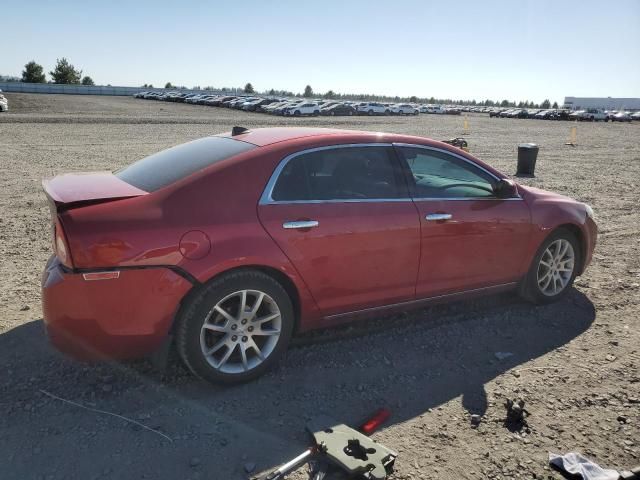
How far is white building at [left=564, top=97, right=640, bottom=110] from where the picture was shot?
4633 inches

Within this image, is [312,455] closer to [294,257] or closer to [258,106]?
[294,257]

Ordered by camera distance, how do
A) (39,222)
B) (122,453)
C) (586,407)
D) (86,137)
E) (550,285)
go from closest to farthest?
(122,453)
(586,407)
(550,285)
(39,222)
(86,137)

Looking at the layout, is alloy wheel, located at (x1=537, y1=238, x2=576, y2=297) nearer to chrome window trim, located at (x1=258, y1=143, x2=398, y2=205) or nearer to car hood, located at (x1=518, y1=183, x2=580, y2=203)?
car hood, located at (x1=518, y1=183, x2=580, y2=203)

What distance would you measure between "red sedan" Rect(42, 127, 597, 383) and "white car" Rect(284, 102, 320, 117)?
144 ft

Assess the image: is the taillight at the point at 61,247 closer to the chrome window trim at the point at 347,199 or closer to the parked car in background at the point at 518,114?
the chrome window trim at the point at 347,199

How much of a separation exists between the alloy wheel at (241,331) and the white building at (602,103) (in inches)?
5072

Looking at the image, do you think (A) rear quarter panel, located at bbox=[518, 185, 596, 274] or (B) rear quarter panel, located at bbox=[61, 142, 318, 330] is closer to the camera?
(B) rear quarter panel, located at bbox=[61, 142, 318, 330]

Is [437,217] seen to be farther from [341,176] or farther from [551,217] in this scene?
[551,217]

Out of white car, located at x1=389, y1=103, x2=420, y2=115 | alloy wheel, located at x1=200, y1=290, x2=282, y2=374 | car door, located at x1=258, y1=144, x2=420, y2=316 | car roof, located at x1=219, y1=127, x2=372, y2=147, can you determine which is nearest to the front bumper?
alloy wheel, located at x1=200, y1=290, x2=282, y2=374

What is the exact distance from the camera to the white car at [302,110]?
4722 cm

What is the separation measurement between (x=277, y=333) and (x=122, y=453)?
3.86ft

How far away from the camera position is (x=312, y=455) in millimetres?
2842

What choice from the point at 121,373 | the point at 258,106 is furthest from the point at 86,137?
the point at 258,106

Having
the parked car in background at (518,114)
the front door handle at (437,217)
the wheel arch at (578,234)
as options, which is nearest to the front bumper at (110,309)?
the front door handle at (437,217)
